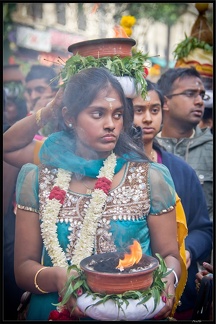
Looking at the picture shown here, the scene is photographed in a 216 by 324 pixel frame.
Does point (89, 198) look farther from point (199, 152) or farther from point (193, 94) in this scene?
point (193, 94)

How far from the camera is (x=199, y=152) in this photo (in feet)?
15.0

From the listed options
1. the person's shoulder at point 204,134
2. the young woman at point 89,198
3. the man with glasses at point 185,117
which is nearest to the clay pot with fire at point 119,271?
the young woman at point 89,198

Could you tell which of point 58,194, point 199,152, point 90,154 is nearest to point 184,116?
point 199,152

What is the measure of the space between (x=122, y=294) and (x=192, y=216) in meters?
0.84

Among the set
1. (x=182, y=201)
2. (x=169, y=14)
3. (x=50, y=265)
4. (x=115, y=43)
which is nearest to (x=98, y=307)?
(x=50, y=265)

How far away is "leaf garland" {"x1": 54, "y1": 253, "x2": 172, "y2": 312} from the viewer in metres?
3.91

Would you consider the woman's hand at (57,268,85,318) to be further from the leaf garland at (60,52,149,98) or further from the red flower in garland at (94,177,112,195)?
the leaf garland at (60,52,149,98)

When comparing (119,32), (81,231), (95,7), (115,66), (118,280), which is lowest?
(118,280)

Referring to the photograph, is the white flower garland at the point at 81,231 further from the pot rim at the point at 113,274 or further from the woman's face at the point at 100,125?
the woman's face at the point at 100,125

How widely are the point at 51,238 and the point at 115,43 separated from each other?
1.30 meters

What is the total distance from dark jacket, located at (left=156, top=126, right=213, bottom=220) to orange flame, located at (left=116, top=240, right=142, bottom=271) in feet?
2.26

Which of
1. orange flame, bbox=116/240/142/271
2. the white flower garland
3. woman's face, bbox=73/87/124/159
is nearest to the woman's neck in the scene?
woman's face, bbox=73/87/124/159

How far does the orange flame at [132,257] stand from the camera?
394 centimetres

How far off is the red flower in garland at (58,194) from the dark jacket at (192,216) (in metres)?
0.74
